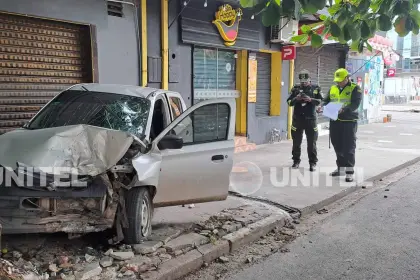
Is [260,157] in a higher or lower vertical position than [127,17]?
lower

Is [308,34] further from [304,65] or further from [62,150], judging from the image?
[304,65]

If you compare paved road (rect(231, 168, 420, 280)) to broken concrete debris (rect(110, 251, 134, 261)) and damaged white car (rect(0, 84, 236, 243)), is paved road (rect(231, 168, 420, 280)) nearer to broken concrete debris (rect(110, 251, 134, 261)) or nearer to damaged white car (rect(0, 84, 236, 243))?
broken concrete debris (rect(110, 251, 134, 261))

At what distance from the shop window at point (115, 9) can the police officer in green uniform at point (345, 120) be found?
4.22 metres

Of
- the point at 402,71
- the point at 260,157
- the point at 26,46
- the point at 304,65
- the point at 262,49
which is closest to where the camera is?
the point at 26,46

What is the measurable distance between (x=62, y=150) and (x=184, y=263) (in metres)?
1.56

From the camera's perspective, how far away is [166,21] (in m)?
8.70

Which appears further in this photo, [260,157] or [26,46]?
[260,157]

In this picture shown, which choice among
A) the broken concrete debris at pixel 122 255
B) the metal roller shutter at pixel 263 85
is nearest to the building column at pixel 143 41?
the metal roller shutter at pixel 263 85

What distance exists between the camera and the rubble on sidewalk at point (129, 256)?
11.7 feet

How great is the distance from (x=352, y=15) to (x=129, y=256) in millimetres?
3032

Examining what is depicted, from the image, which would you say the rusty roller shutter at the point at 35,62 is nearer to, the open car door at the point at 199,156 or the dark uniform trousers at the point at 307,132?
the open car door at the point at 199,156

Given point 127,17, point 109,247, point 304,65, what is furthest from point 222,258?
point 304,65

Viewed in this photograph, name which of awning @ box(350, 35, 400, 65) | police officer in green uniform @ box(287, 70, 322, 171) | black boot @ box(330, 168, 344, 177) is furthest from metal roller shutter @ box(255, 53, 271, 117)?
awning @ box(350, 35, 400, 65)

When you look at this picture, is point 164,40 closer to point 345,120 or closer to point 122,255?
point 345,120
